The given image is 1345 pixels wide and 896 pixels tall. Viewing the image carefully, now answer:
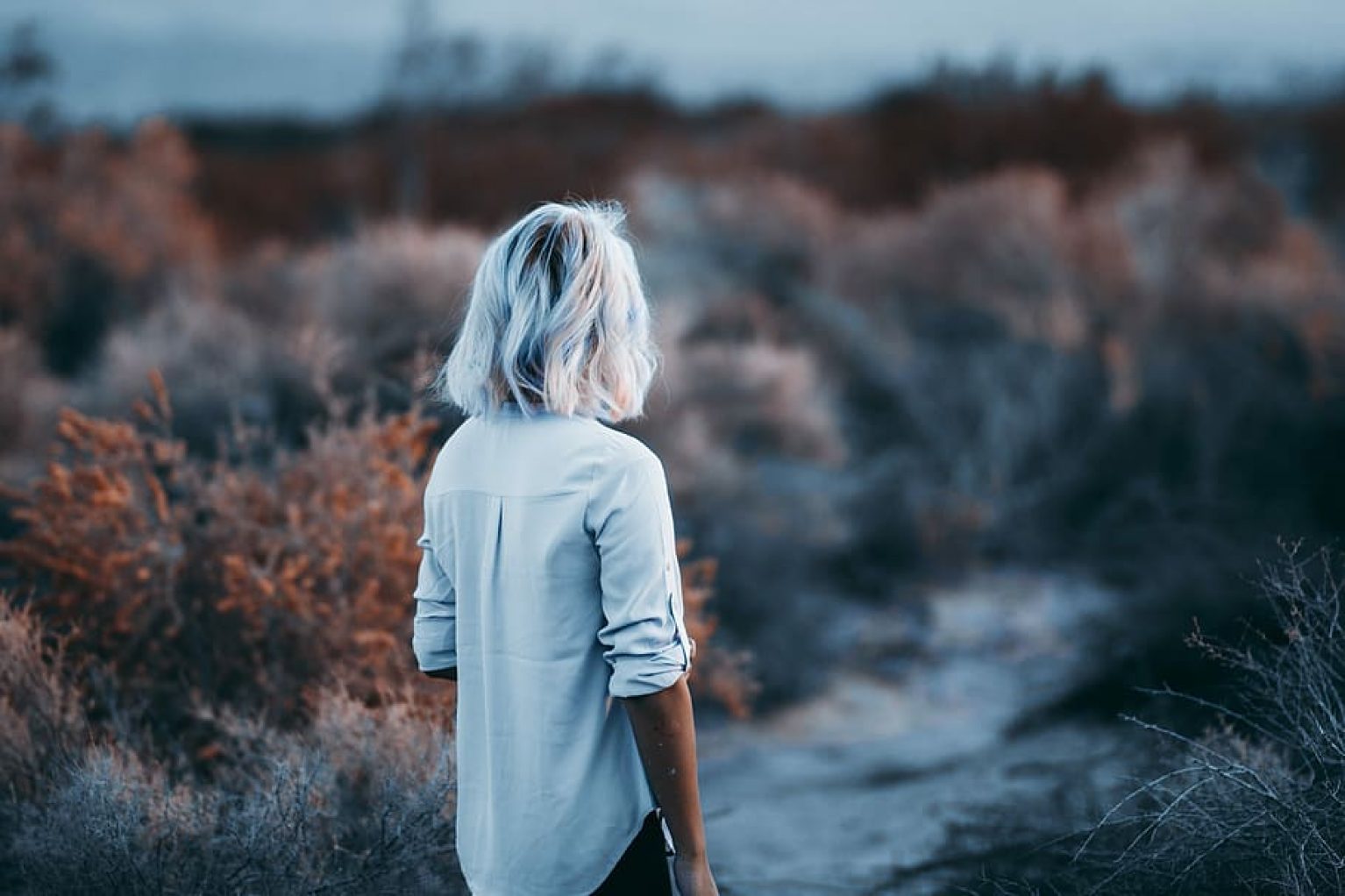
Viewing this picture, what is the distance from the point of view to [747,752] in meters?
6.39

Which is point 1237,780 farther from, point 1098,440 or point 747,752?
point 1098,440

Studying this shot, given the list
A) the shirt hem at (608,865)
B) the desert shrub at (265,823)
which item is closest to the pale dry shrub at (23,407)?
the desert shrub at (265,823)

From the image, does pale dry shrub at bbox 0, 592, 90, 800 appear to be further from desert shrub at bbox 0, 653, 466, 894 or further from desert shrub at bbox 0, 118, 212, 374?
desert shrub at bbox 0, 118, 212, 374

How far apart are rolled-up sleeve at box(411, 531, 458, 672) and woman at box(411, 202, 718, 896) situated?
0.63ft

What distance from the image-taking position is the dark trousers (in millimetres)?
2172

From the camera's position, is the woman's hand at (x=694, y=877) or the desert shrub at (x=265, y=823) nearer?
→ the woman's hand at (x=694, y=877)

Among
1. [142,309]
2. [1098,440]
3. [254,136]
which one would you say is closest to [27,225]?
[142,309]

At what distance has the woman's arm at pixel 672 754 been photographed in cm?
208

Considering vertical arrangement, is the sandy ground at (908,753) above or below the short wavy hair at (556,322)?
below

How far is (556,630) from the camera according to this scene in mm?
2107

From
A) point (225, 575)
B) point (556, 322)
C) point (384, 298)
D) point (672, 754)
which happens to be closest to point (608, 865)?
point (672, 754)

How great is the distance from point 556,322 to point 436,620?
70 cm

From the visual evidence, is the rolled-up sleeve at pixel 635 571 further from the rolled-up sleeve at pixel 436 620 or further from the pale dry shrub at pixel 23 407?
the pale dry shrub at pixel 23 407

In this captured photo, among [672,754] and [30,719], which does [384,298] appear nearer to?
[30,719]
